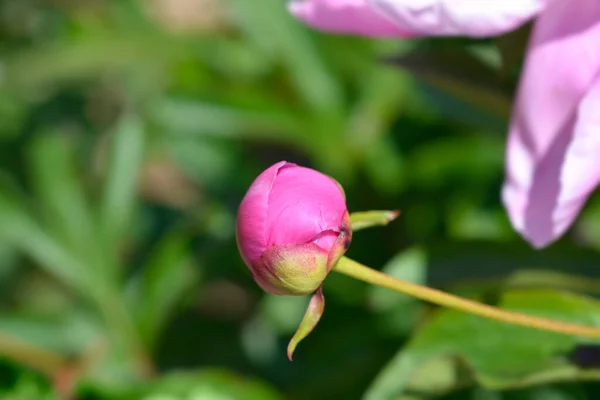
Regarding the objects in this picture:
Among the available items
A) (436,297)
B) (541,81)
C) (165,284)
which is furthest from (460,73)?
(165,284)

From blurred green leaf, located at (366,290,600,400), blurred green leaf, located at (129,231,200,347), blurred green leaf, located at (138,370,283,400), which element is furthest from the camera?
blurred green leaf, located at (129,231,200,347)

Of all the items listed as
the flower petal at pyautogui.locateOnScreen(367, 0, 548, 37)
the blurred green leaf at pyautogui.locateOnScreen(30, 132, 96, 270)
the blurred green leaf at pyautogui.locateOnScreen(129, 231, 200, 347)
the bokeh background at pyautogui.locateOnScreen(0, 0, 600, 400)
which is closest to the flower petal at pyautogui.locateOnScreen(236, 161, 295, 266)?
the flower petal at pyautogui.locateOnScreen(367, 0, 548, 37)

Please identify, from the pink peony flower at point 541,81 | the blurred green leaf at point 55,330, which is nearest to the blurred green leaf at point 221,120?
the blurred green leaf at point 55,330

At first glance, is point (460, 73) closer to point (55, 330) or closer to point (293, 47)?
point (293, 47)

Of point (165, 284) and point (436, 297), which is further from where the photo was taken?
point (165, 284)

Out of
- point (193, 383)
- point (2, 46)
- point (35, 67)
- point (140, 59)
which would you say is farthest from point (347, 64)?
point (2, 46)

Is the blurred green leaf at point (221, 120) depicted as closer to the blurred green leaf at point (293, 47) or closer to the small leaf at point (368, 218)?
the blurred green leaf at point (293, 47)

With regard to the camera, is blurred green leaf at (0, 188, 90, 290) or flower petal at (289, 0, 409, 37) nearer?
flower petal at (289, 0, 409, 37)

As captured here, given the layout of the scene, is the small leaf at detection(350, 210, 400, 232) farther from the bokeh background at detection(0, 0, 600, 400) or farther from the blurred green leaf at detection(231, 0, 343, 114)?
the blurred green leaf at detection(231, 0, 343, 114)
